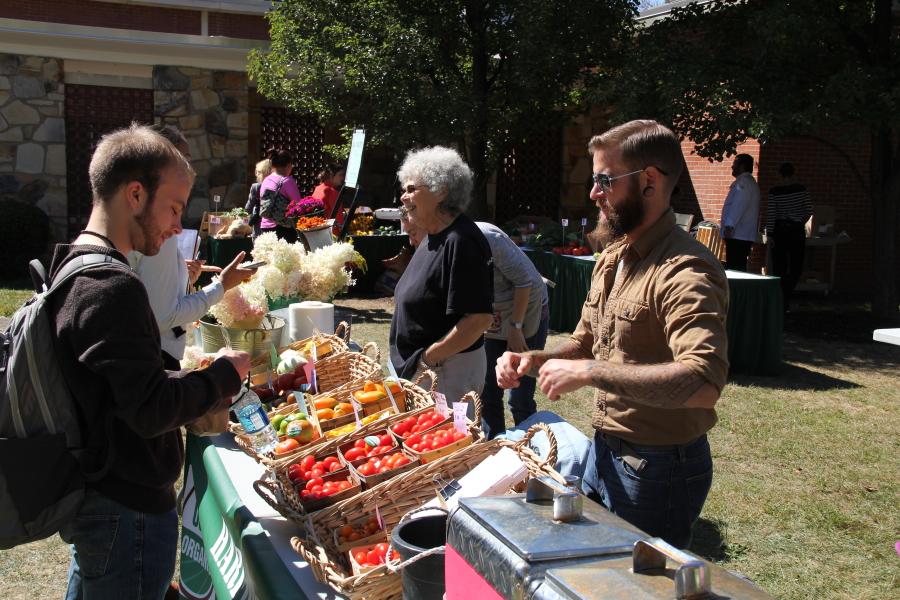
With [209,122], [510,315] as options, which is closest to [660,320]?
[510,315]

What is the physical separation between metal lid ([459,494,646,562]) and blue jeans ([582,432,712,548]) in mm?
821

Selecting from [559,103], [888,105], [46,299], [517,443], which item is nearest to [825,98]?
[888,105]

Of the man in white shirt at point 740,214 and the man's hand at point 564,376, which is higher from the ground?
the man in white shirt at point 740,214

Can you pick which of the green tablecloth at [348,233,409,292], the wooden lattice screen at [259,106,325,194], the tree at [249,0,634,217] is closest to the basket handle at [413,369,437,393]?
the green tablecloth at [348,233,409,292]

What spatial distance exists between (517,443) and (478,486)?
22 centimetres

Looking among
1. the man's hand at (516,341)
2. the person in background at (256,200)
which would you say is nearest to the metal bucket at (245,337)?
the man's hand at (516,341)

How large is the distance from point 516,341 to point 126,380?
2934 millimetres

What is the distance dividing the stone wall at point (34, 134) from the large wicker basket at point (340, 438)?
11.5m

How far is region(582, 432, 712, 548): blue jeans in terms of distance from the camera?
2236 mm

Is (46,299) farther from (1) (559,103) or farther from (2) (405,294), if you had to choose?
(1) (559,103)

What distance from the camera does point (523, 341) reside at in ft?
14.7

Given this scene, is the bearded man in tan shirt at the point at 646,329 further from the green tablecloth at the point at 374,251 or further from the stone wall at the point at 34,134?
the stone wall at the point at 34,134

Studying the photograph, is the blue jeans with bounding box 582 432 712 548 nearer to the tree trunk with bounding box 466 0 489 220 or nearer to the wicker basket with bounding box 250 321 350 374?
the wicker basket with bounding box 250 321 350 374

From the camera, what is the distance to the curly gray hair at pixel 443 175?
3.40 m
